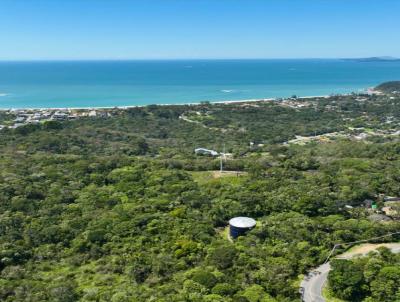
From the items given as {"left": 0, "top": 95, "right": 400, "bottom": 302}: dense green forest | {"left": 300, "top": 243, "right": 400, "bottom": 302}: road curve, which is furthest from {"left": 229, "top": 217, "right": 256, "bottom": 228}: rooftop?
{"left": 300, "top": 243, "right": 400, "bottom": 302}: road curve

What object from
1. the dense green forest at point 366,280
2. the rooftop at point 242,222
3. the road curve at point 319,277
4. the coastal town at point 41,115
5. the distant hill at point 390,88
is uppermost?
the distant hill at point 390,88

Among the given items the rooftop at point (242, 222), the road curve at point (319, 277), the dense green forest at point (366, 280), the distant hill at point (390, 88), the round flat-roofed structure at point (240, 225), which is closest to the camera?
the dense green forest at point (366, 280)

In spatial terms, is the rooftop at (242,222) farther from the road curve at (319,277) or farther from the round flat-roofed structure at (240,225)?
the road curve at (319,277)

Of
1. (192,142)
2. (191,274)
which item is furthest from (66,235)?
(192,142)

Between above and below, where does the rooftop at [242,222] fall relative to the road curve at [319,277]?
above

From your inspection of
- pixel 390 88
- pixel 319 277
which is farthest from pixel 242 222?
pixel 390 88

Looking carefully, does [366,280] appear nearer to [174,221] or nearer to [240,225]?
[240,225]

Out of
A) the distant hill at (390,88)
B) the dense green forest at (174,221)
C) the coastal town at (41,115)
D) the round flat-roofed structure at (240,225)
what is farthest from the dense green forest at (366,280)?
the distant hill at (390,88)

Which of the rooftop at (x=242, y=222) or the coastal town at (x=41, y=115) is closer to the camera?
the rooftop at (x=242, y=222)
